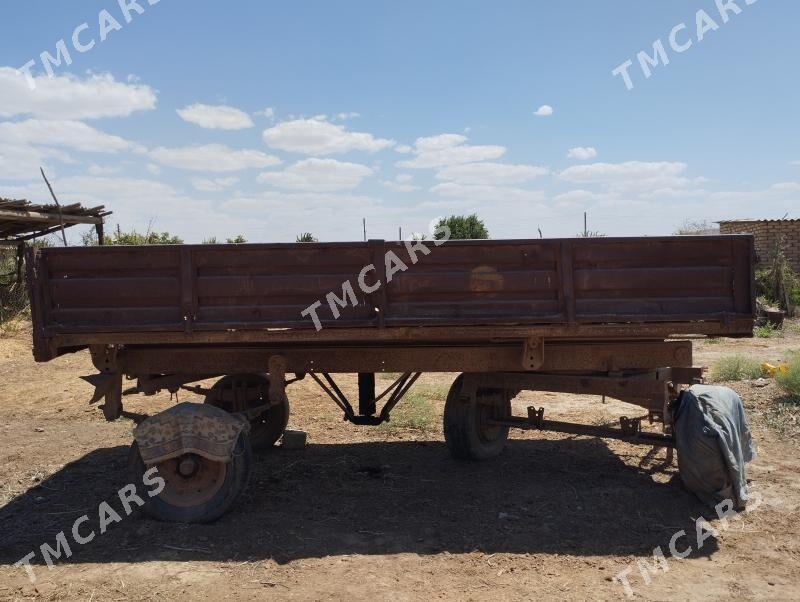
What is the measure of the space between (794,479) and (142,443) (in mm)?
5279

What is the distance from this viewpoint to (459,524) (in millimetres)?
4531

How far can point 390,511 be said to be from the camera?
481 centimetres

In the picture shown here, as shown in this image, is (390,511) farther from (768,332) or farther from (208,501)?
(768,332)

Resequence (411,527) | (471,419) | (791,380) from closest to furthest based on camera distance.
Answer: (411,527) < (471,419) < (791,380)

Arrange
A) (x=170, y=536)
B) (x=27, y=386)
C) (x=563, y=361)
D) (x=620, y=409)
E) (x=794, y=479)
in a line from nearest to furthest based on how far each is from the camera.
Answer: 1. (x=170, y=536)
2. (x=563, y=361)
3. (x=794, y=479)
4. (x=620, y=409)
5. (x=27, y=386)

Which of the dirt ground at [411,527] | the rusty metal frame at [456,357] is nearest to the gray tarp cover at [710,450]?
the dirt ground at [411,527]

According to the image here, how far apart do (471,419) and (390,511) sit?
1382 millimetres

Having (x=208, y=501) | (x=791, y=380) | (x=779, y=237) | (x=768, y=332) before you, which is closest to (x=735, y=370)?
(x=791, y=380)

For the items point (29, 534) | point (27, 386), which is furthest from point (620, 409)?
point (27, 386)

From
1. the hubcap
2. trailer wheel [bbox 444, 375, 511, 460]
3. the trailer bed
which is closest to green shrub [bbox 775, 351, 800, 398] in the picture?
the trailer bed

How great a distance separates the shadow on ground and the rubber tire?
0.07 m

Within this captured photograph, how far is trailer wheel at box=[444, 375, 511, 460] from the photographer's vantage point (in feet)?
19.2

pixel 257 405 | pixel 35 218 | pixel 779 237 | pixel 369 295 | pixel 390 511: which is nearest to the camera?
pixel 369 295

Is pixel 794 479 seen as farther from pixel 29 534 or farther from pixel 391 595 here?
pixel 29 534
